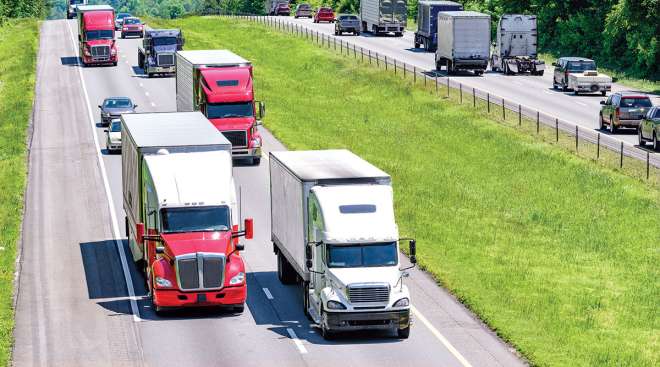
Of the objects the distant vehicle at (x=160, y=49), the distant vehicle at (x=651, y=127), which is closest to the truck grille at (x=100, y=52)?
the distant vehicle at (x=160, y=49)

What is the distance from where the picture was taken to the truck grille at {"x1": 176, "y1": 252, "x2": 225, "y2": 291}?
106 feet

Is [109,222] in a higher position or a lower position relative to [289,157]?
lower

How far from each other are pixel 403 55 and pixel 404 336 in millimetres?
71441

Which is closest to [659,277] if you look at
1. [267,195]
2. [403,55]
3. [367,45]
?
[267,195]

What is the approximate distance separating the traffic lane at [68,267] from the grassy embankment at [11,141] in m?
0.35

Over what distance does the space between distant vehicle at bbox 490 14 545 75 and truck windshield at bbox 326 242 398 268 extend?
2273 inches

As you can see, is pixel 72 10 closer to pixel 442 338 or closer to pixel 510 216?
pixel 510 216

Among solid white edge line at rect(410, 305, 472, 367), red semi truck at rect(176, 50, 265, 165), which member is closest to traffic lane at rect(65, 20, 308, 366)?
solid white edge line at rect(410, 305, 472, 367)

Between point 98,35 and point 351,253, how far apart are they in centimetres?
6656

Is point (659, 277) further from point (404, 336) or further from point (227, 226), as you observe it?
point (227, 226)

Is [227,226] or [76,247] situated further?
[76,247]

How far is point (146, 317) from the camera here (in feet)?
109

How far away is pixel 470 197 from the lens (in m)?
50.3

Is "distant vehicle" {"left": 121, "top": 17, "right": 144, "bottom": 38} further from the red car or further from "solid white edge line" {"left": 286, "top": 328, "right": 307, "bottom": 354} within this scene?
"solid white edge line" {"left": 286, "top": 328, "right": 307, "bottom": 354}
